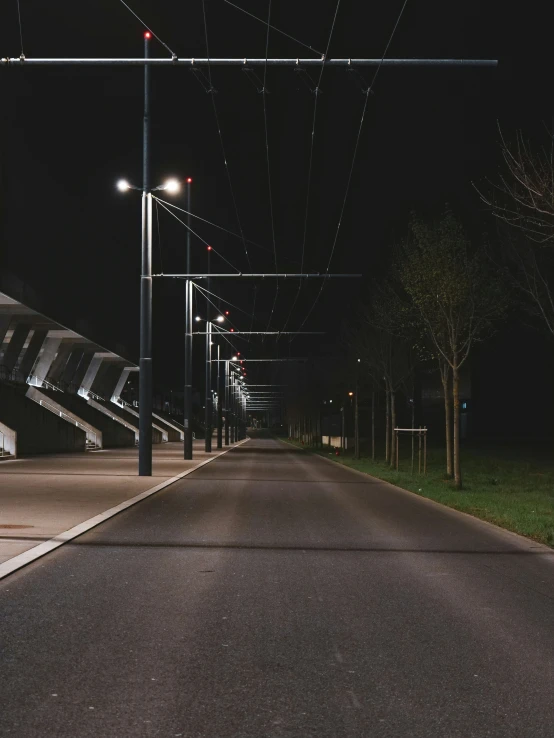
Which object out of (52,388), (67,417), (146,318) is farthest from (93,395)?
(146,318)

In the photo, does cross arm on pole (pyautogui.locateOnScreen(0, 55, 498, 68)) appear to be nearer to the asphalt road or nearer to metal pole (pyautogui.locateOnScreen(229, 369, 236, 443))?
the asphalt road

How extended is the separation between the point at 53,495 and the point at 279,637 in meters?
13.6

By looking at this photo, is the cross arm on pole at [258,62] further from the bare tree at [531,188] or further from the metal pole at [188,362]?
the metal pole at [188,362]

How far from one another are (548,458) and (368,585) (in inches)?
1457

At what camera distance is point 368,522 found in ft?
51.1

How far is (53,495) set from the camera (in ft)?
64.6

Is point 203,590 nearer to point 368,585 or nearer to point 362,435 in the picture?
point 368,585

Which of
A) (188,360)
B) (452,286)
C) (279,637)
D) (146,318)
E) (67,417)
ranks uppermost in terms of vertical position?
(452,286)

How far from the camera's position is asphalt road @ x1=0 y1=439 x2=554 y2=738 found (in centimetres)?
505

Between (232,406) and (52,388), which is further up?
(232,406)

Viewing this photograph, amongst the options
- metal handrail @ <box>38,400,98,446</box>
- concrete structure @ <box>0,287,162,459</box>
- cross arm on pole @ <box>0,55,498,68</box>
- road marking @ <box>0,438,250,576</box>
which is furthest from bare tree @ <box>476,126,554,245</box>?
metal handrail @ <box>38,400,98,446</box>

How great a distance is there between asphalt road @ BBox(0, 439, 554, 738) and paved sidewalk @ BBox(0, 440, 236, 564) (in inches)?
35.5

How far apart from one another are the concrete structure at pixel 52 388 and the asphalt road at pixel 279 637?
30469 millimetres

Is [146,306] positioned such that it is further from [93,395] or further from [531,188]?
[93,395]
